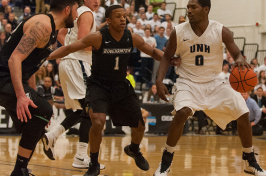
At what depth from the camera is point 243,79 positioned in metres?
5.68

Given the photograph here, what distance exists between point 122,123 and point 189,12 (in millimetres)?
→ 1554

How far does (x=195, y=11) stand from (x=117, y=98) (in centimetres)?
138

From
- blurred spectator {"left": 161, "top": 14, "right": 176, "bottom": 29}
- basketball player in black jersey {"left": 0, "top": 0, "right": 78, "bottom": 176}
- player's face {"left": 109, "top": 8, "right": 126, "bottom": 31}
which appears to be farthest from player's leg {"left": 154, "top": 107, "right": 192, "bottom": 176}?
blurred spectator {"left": 161, "top": 14, "right": 176, "bottom": 29}

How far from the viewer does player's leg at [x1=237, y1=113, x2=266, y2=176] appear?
5793 millimetres

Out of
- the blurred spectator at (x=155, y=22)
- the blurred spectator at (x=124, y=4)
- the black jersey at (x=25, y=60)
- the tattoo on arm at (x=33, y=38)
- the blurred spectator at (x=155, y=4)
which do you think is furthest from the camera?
the blurred spectator at (x=155, y=4)

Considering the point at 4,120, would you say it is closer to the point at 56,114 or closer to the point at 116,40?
the point at 56,114

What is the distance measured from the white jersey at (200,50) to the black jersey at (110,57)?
0.65 metres

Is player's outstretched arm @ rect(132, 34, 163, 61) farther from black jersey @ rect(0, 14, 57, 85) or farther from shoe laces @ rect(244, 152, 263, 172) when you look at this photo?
shoe laces @ rect(244, 152, 263, 172)

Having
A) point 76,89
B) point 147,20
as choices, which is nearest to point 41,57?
point 76,89

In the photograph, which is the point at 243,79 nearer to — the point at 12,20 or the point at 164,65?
the point at 164,65

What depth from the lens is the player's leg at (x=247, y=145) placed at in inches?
228

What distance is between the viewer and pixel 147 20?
64.2ft

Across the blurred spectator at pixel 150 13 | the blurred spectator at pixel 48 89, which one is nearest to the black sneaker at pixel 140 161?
the blurred spectator at pixel 48 89

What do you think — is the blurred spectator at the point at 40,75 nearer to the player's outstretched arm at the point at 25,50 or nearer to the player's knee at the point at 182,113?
the player's knee at the point at 182,113
